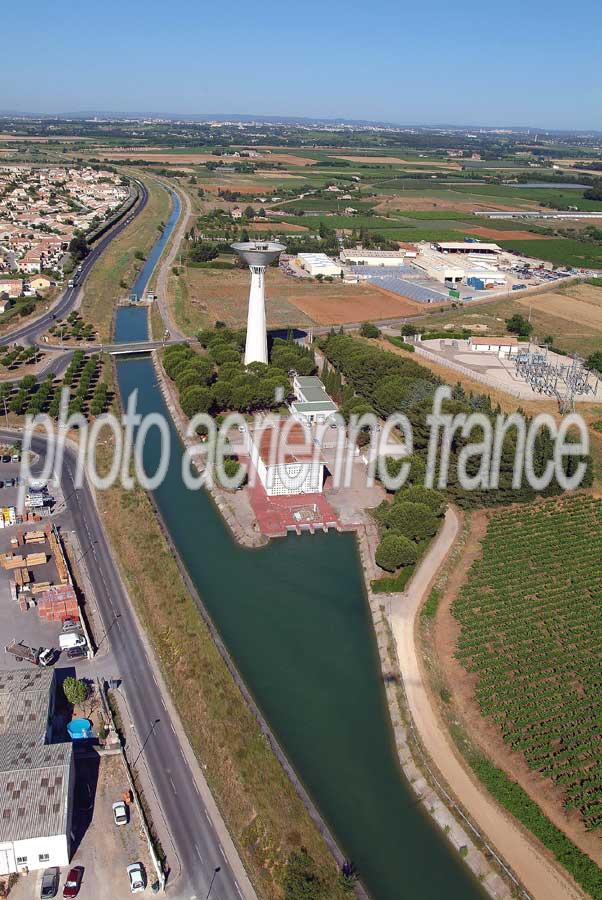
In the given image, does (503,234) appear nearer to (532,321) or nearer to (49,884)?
(532,321)

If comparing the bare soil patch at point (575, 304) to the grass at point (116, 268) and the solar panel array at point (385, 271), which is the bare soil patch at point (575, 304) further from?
the grass at point (116, 268)

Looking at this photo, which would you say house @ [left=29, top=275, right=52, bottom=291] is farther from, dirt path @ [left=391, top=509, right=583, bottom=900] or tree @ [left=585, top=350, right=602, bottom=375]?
dirt path @ [left=391, top=509, right=583, bottom=900]

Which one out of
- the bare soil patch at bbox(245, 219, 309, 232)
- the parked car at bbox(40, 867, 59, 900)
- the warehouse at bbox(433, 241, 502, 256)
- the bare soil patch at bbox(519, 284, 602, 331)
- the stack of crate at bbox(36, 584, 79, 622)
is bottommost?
the parked car at bbox(40, 867, 59, 900)

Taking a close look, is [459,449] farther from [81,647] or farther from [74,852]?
[74,852]

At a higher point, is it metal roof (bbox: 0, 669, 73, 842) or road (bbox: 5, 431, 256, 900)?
metal roof (bbox: 0, 669, 73, 842)

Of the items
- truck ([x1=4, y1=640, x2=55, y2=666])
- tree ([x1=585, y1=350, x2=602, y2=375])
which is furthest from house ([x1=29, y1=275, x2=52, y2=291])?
truck ([x1=4, y1=640, x2=55, y2=666])

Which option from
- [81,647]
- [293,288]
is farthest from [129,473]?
[293,288]
